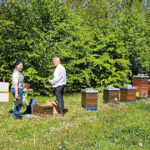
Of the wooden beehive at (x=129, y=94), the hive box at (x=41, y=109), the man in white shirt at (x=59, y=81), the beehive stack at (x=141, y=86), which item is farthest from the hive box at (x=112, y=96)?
the hive box at (x=41, y=109)

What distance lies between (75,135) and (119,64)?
11387 mm

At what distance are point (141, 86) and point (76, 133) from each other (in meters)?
6.48

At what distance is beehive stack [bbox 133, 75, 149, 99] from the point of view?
11.3 metres

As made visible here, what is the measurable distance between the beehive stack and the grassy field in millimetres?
3730

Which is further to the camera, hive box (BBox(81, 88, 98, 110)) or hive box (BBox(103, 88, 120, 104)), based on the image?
hive box (BBox(103, 88, 120, 104))

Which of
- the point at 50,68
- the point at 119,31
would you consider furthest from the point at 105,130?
the point at 119,31

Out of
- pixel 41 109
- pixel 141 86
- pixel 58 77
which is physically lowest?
pixel 41 109

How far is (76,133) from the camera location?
219 inches

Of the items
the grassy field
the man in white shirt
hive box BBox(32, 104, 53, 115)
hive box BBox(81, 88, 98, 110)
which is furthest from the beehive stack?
hive box BBox(32, 104, 53, 115)

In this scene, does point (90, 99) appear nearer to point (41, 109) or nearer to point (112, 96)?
point (112, 96)

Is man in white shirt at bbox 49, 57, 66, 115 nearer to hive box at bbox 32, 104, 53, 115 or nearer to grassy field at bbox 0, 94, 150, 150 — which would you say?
hive box at bbox 32, 104, 53, 115

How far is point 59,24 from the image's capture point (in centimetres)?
1353

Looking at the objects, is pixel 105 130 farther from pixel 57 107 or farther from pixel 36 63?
pixel 36 63

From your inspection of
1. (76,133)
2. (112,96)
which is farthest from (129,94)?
(76,133)
